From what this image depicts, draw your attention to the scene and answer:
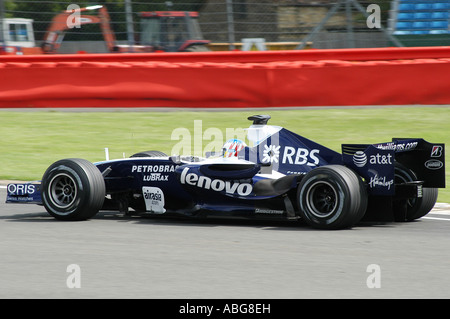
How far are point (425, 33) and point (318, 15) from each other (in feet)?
7.76

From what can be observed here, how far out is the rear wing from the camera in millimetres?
6801

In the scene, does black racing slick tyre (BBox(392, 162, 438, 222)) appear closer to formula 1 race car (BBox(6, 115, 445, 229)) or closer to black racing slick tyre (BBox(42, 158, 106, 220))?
formula 1 race car (BBox(6, 115, 445, 229))

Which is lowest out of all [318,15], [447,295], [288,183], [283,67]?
[447,295]

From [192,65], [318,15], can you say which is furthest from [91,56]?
[318,15]

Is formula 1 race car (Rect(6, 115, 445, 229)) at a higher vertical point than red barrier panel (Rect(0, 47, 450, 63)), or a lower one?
lower

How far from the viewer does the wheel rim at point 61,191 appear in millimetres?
7609

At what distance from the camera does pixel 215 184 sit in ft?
24.1

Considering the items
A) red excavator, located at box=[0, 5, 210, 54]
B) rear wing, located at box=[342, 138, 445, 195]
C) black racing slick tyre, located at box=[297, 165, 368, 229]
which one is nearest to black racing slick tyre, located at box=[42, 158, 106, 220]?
black racing slick tyre, located at box=[297, 165, 368, 229]

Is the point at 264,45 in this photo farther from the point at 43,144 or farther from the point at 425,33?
the point at 43,144

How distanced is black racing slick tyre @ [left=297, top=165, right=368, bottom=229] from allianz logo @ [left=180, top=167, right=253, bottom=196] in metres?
0.56

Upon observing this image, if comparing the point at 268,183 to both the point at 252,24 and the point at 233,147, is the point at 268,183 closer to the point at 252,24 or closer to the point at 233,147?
the point at 233,147

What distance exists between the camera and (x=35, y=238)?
677 centimetres

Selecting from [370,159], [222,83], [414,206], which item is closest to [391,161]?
[370,159]

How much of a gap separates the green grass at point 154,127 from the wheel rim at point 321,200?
531 centimetres
